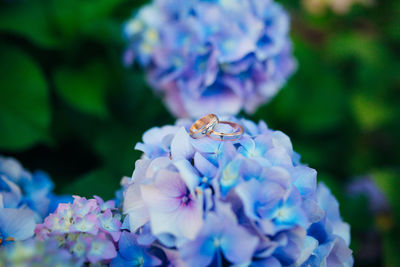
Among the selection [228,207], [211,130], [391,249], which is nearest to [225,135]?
[211,130]

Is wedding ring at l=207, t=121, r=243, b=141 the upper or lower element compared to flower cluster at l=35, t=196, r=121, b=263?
upper

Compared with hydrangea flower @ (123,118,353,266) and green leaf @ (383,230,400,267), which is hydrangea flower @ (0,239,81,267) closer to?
hydrangea flower @ (123,118,353,266)

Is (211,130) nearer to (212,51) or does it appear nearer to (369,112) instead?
(212,51)

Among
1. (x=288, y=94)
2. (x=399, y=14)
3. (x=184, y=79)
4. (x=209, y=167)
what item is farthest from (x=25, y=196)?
(x=399, y=14)

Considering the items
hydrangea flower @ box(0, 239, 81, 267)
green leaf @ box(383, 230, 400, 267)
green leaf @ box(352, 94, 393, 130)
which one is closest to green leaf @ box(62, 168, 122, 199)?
hydrangea flower @ box(0, 239, 81, 267)

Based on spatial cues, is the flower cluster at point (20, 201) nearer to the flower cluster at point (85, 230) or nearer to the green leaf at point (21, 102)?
the flower cluster at point (85, 230)
